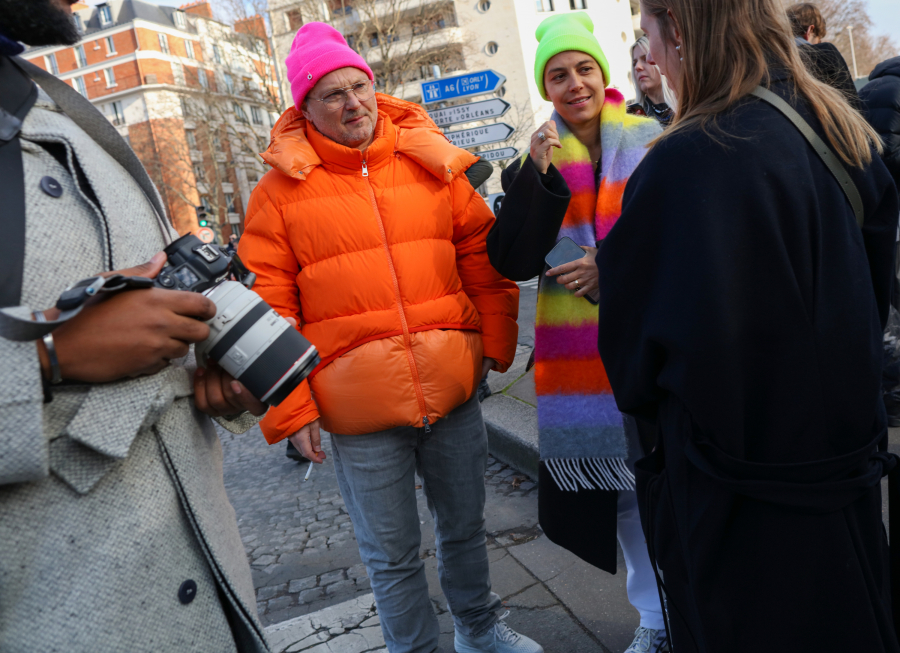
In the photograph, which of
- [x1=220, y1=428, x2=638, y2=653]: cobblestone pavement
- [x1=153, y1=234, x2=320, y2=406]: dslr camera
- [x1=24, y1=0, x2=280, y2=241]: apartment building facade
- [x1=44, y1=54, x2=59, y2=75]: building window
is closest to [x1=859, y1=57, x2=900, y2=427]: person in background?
[x1=220, y1=428, x2=638, y2=653]: cobblestone pavement

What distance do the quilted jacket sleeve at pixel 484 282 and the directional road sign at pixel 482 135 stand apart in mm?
6155

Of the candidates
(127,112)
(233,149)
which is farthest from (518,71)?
(127,112)

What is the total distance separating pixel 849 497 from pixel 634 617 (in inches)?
63.9

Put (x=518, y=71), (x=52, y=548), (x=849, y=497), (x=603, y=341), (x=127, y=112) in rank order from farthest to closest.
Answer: (x=127, y=112), (x=518, y=71), (x=603, y=341), (x=849, y=497), (x=52, y=548)

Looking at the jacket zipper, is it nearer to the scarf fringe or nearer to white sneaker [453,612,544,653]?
the scarf fringe

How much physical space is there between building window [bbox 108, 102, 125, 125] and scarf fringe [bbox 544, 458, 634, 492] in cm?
5971

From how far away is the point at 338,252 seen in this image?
2344 mm

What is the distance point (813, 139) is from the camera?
1376 mm

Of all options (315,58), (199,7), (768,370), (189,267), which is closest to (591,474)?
(768,370)

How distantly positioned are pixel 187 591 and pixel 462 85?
836 centimetres

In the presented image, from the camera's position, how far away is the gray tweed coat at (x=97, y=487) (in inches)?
42.0

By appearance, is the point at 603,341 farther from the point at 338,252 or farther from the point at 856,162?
the point at 338,252

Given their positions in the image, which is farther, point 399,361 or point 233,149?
point 233,149

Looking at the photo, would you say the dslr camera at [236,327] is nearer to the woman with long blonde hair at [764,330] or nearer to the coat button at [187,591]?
the coat button at [187,591]
